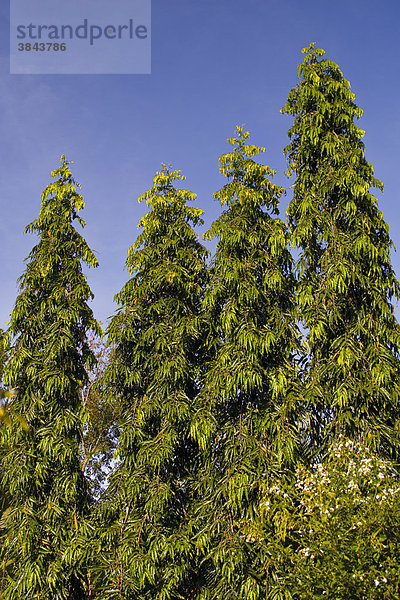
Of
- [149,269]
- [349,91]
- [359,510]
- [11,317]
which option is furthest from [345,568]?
[349,91]

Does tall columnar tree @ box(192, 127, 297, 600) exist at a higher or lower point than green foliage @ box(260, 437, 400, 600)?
higher

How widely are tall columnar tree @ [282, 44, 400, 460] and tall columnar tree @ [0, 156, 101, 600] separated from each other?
4884 mm

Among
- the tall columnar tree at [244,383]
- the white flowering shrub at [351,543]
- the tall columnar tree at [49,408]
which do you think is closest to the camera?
the white flowering shrub at [351,543]

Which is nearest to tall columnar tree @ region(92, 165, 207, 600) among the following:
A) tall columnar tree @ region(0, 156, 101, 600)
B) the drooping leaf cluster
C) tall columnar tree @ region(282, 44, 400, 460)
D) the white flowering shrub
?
the drooping leaf cluster

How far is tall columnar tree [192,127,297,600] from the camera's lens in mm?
8797

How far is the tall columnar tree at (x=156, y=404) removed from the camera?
30.1 ft

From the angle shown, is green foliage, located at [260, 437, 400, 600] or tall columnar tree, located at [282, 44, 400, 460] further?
tall columnar tree, located at [282, 44, 400, 460]

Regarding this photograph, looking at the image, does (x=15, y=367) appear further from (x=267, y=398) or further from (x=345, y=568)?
(x=345, y=568)

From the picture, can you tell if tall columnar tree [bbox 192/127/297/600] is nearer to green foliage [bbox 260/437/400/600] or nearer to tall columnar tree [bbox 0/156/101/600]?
green foliage [bbox 260/437/400/600]

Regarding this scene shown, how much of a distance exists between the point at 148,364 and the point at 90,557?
3.81 m

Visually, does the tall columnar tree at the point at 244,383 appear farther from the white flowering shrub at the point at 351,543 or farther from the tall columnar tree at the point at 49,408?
the tall columnar tree at the point at 49,408

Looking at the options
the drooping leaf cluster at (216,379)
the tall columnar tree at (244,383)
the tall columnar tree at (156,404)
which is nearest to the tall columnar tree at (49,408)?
the drooping leaf cluster at (216,379)

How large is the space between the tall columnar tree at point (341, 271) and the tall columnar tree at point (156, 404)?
2.53m

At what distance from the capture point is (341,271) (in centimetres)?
946
